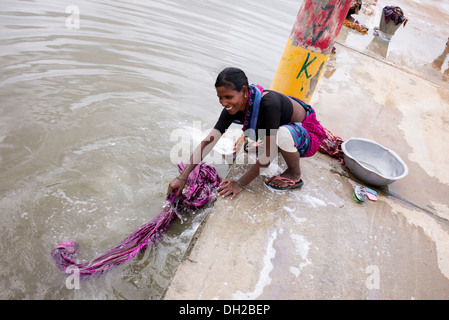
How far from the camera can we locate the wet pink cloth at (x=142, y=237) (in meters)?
1.97

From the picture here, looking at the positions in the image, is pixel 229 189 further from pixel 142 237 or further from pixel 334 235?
pixel 334 235

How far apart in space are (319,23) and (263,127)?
50.1 inches

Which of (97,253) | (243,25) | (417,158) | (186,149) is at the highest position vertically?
(243,25)

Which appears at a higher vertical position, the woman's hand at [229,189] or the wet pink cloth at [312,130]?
the wet pink cloth at [312,130]

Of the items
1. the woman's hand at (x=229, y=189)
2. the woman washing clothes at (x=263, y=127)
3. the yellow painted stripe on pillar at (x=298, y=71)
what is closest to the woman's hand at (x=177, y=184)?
the woman washing clothes at (x=263, y=127)

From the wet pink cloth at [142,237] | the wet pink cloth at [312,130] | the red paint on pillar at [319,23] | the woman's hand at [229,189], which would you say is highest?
the red paint on pillar at [319,23]

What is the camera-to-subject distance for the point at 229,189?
2309 millimetres

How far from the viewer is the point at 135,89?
4305mm

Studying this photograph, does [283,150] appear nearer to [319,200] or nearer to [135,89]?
[319,200]

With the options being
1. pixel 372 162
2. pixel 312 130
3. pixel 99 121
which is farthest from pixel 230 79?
pixel 99 121

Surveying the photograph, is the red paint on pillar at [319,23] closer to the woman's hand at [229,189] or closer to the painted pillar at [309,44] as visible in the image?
the painted pillar at [309,44]

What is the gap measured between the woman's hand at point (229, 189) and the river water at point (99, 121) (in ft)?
1.32

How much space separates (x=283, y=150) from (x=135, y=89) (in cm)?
293
